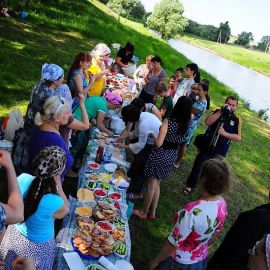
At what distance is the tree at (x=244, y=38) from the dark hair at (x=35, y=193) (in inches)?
4364

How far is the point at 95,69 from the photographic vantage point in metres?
6.05

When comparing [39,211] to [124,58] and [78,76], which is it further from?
[124,58]

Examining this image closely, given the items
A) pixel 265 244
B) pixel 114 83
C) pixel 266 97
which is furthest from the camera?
pixel 266 97

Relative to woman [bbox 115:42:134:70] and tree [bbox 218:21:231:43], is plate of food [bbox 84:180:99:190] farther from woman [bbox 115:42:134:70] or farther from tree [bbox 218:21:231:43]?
tree [bbox 218:21:231:43]

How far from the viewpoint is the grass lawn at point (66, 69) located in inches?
192

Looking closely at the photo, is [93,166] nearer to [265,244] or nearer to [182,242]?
[182,242]

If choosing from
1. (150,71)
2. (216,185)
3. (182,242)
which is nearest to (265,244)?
(216,185)

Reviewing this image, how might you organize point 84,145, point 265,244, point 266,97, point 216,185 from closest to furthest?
point 265,244 → point 216,185 → point 84,145 → point 266,97

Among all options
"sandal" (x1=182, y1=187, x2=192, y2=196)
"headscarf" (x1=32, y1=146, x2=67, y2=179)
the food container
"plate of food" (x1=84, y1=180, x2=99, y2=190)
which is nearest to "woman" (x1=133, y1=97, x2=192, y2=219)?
"plate of food" (x1=84, y1=180, x2=99, y2=190)

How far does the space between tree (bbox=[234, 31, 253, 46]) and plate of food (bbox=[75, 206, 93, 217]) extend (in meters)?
110

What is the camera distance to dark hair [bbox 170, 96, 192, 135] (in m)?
4.03

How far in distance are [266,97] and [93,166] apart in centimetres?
2504

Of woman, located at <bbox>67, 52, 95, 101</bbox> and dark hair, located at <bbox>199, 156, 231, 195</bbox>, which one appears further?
woman, located at <bbox>67, 52, 95, 101</bbox>

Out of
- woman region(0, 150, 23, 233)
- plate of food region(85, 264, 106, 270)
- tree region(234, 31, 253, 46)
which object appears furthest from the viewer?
tree region(234, 31, 253, 46)
